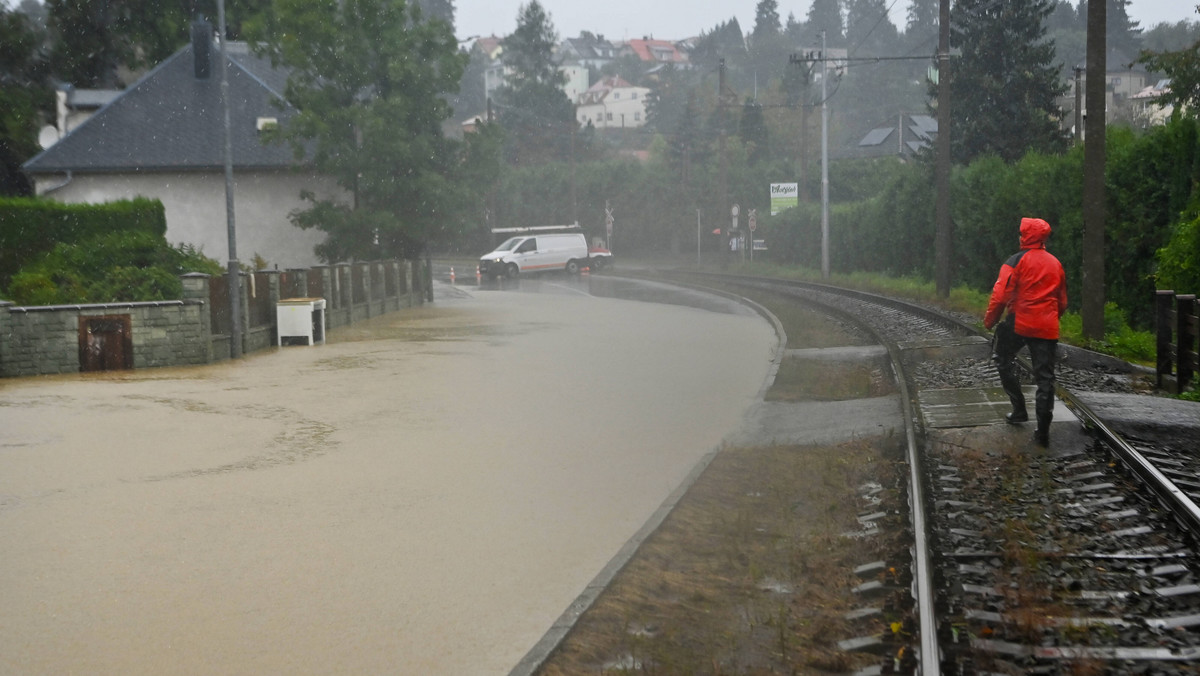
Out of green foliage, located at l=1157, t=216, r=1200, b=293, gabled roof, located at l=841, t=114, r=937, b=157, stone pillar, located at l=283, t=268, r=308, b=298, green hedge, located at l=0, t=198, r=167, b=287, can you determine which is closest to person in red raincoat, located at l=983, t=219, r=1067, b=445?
green foliage, located at l=1157, t=216, r=1200, b=293

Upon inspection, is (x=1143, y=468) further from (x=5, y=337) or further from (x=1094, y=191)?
(x=5, y=337)

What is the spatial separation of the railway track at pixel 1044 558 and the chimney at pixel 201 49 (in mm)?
32426

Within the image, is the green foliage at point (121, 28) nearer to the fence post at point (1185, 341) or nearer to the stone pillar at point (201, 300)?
the stone pillar at point (201, 300)

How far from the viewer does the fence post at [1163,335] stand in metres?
14.0

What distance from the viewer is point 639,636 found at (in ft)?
20.7

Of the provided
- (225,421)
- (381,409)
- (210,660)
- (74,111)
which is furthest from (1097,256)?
(74,111)

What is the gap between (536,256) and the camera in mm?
55156

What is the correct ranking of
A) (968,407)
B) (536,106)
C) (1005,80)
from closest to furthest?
1. (968,407)
2. (1005,80)
3. (536,106)

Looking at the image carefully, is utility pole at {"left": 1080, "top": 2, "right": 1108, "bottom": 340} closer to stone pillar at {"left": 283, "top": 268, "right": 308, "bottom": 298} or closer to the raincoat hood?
the raincoat hood

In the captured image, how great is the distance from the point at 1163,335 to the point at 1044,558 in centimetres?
817

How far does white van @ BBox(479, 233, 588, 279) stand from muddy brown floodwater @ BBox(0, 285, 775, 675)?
3328 cm

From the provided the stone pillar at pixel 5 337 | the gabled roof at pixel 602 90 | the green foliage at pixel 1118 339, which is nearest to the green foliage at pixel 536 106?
the gabled roof at pixel 602 90

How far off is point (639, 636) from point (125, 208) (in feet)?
76.8

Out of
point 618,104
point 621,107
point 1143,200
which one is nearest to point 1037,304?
point 1143,200
